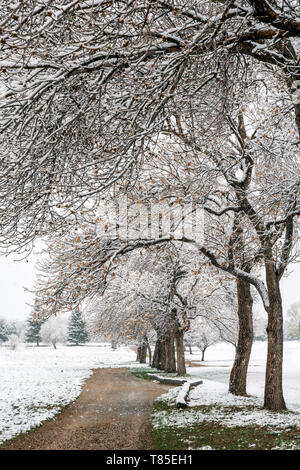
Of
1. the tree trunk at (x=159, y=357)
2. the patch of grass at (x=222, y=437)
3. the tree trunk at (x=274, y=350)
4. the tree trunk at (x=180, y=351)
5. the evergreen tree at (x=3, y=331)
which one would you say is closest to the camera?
the patch of grass at (x=222, y=437)

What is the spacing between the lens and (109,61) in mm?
4875

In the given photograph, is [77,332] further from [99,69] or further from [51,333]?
[99,69]

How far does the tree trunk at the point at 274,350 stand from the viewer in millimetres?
9602

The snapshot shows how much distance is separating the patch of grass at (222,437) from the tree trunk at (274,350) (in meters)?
2.09

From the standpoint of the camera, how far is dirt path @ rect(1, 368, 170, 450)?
283 inches

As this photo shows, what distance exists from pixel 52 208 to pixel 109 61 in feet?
7.89

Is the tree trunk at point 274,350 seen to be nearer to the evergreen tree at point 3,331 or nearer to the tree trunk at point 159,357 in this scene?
the tree trunk at point 159,357

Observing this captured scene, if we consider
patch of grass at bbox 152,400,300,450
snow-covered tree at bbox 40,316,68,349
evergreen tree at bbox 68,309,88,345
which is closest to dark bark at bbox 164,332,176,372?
patch of grass at bbox 152,400,300,450

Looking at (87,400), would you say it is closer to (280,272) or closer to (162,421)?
(162,421)

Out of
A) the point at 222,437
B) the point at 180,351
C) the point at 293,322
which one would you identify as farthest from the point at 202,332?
the point at 293,322

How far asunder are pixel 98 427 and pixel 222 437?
3.14 meters

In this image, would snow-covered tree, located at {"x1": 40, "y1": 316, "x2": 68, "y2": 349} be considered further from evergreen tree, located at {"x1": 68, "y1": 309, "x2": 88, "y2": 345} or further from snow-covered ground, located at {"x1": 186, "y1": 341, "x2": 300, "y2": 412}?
snow-covered ground, located at {"x1": 186, "y1": 341, "x2": 300, "y2": 412}

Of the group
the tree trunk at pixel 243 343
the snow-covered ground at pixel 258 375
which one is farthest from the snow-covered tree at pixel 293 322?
the tree trunk at pixel 243 343
